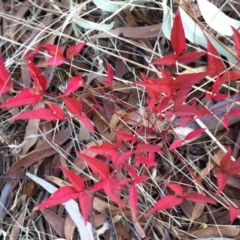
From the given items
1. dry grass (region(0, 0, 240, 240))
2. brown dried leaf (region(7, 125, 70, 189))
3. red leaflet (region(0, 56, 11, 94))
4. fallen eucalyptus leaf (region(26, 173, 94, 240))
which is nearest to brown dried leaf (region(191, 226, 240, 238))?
dry grass (region(0, 0, 240, 240))

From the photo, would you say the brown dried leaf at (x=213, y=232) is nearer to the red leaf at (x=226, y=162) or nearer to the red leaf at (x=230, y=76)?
the red leaf at (x=226, y=162)

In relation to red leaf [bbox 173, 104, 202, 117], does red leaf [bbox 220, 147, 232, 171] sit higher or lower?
lower

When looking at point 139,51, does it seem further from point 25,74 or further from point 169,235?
point 169,235

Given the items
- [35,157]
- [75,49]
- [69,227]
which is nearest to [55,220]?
[69,227]

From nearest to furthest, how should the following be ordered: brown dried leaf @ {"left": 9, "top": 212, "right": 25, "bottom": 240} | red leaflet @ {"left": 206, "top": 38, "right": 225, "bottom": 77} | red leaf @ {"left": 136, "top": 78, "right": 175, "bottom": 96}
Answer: red leaf @ {"left": 136, "top": 78, "right": 175, "bottom": 96} < red leaflet @ {"left": 206, "top": 38, "right": 225, "bottom": 77} < brown dried leaf @ {"left": 9, "top": 212, "right": 25, "bottom": 240}

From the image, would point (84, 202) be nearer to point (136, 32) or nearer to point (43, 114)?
point (43, 114)

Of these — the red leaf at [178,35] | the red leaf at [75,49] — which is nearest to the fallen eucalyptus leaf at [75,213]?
the red leaf at [75,49]

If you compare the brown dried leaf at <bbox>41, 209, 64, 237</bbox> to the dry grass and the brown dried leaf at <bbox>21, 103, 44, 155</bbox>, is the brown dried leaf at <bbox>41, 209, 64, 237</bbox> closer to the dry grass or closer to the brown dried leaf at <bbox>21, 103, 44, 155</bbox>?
the dry grass
